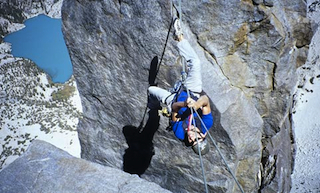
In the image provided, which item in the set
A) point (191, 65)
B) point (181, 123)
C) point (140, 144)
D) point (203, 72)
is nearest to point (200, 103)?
point (181, 123)

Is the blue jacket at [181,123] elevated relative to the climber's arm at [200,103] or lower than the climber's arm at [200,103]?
lower

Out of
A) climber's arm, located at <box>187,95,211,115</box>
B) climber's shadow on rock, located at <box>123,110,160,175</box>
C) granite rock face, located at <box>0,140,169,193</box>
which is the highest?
climber's arm, located at <box>187,95,211,115</box>

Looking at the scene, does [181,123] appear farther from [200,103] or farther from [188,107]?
[200,103]

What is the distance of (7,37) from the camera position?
119 feet

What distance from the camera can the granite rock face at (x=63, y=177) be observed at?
3.40 m

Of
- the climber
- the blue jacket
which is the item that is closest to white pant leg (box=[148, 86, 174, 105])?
the climber

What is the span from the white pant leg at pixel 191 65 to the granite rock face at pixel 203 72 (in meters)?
1.44

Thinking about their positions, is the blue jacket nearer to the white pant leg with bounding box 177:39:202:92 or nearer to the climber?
the climber

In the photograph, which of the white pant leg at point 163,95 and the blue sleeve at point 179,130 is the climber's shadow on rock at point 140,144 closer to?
the white pant leg at point 163,95

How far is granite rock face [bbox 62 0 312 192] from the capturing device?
5.18 m

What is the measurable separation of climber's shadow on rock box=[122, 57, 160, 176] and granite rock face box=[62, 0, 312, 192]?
32mm

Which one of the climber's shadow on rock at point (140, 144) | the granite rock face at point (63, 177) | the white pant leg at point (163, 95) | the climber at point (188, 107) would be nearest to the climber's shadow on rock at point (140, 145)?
the climber's shadow on rock at point (140, 144)

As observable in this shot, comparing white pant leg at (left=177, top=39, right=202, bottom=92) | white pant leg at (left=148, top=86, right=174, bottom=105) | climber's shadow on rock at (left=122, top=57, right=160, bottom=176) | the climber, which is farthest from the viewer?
climber's shadow on rock at (left=122, top=57, right=160, bottom=176)

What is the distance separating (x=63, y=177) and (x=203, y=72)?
3487mm
